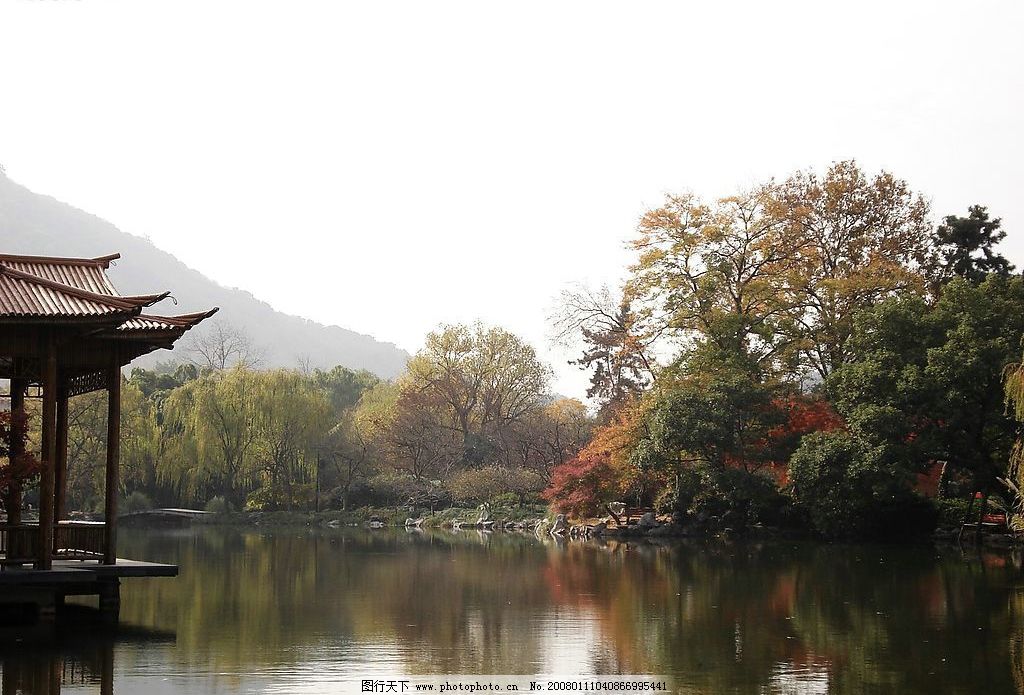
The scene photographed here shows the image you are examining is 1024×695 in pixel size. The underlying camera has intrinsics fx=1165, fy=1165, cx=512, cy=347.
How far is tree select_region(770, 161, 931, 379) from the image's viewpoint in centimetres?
3111

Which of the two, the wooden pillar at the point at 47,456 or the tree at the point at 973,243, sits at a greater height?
the tree at the point at 973,243

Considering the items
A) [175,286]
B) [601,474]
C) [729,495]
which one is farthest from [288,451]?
[175,286]

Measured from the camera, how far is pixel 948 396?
24656mm

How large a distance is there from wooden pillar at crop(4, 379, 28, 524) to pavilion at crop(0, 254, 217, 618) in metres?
0.01

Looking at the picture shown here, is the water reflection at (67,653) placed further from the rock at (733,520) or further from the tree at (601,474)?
the tree at (601,474)

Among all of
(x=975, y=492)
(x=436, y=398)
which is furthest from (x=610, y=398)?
(x=975, y=492)

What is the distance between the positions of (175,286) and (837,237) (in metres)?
126

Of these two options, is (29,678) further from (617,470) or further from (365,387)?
(365,387)

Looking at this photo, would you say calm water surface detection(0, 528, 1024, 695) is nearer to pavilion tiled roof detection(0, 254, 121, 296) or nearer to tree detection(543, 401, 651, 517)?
pavilion tiled roof detection(0, 254, 121, 296)

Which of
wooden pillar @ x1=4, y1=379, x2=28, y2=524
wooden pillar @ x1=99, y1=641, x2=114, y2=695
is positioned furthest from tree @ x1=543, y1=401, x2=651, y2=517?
wooden pillar @ x1=99, y1=641, x2=114, y2=695

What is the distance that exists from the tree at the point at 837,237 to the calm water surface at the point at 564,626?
10034mm

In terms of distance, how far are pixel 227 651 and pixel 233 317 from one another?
143m

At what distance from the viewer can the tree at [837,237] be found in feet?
102

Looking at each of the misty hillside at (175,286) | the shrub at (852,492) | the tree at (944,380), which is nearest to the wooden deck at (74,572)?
the shrub at (852,492)
